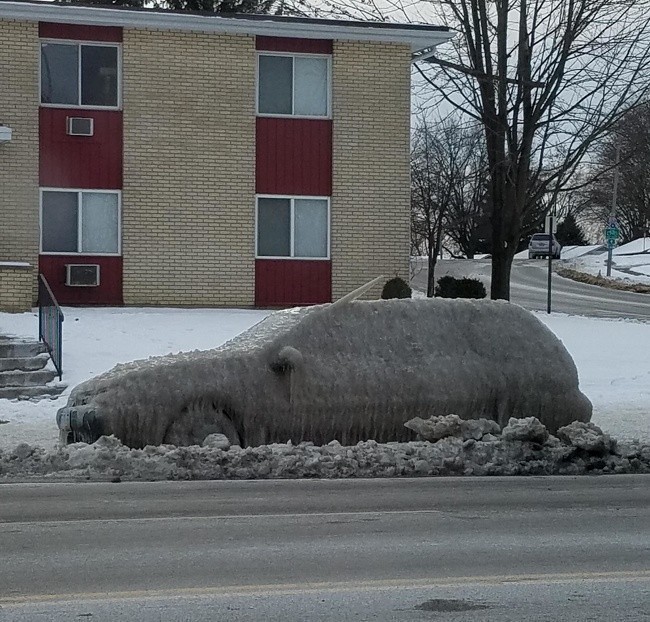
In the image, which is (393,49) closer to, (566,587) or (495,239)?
(495,239)

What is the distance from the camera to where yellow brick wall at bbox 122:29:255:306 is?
21.0 m

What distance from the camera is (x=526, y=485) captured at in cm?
871

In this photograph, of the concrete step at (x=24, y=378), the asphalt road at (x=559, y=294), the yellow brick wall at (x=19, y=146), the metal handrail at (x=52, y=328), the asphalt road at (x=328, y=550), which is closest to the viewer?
the asphalt road at (x=328, y=550)

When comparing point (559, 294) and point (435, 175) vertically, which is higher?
point (435, 175)

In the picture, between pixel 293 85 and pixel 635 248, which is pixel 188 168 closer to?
pixel 293 85

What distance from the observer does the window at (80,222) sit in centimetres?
2081

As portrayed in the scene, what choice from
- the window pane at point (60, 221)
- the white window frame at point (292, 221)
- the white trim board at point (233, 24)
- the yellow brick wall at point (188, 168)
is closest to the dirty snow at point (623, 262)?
the white trim board at point (233, 24)

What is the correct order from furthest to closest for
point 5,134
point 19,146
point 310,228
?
1. point 310,228
2. point 19,146
3. point 5,134

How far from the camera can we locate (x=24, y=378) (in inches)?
544

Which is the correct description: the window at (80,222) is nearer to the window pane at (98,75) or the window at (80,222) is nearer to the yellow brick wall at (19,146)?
the yellow brick wall at (19,146)

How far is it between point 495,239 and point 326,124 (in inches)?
215

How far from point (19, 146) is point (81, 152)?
1195 mm

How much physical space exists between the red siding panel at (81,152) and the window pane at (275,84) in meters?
3.03

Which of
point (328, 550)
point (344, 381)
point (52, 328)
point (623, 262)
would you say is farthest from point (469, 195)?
point (328, 550)
